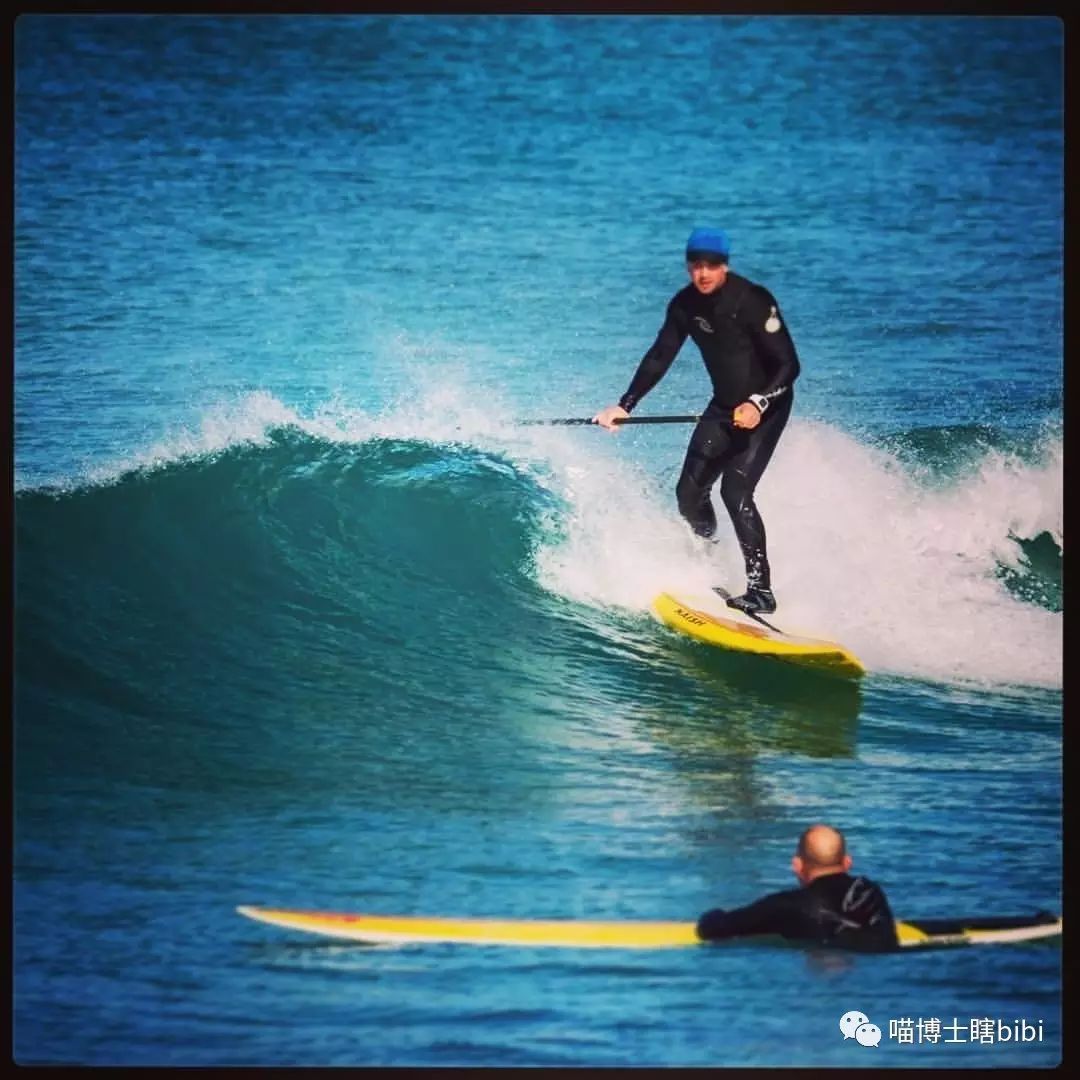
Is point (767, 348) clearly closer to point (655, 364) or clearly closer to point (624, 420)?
point (655, 364)

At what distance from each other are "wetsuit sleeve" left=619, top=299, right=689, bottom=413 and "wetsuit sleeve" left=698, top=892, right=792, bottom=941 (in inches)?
67.0

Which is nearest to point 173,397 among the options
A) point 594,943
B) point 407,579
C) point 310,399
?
point 310,399

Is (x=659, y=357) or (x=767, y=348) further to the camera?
(x=659, y=357)

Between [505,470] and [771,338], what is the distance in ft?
3.64

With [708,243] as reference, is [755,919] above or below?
below

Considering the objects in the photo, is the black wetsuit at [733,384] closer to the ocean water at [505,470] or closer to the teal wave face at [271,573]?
the ocean water at [505,470]

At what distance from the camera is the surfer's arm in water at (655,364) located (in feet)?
25.9

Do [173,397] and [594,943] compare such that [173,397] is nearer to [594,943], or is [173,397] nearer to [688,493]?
[688,493]

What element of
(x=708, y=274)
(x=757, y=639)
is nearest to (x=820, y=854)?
(x=757, y=639)

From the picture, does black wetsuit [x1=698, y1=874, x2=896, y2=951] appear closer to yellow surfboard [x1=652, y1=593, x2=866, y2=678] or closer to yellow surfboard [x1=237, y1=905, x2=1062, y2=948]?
yellow surfboard [x1=237, y1=905, x2=1062, y2=948]

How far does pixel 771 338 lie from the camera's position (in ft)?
25.6

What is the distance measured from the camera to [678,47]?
7.92 meters

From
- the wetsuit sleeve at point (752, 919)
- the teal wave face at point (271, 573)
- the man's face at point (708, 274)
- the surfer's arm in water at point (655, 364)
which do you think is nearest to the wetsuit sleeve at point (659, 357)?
the surfer's arm in water at point (655, 364)

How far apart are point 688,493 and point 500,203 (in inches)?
46.1
